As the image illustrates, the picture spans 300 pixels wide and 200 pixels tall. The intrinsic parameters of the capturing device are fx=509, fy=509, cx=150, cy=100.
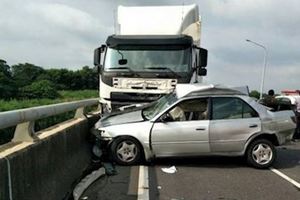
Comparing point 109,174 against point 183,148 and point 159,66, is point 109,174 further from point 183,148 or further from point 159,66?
point 159,66

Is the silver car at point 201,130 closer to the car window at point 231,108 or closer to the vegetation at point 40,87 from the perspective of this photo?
the car window at point 231,108

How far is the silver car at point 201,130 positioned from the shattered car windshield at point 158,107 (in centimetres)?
4

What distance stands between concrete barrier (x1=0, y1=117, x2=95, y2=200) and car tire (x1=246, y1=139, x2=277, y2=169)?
136 inches

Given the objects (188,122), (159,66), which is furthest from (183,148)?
(159,66)

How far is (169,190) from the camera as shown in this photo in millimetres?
8125

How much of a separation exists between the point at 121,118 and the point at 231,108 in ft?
7.85

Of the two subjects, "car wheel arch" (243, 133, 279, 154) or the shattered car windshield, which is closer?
"car wheel arch" (243, 133, 279, 154)

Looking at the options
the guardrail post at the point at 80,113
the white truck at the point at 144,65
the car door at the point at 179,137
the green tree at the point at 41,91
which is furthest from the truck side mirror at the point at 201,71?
the green tree at the point at 41,91

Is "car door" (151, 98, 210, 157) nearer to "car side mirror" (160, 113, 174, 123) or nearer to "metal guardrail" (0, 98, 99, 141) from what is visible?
"car side mirror" (160, 113, 174, 123)

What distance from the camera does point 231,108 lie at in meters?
10.8

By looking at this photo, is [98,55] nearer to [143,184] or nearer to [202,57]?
[202,57]

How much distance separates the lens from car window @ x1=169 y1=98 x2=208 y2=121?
1073cm

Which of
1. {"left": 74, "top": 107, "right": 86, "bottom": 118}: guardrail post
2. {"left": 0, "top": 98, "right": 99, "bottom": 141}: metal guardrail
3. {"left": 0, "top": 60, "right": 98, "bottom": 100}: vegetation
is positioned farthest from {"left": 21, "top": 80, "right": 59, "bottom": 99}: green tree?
{"left": 0, "top": 98, "right": 99, "bottom": 141}: metal guardrail

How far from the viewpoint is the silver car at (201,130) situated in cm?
1048
